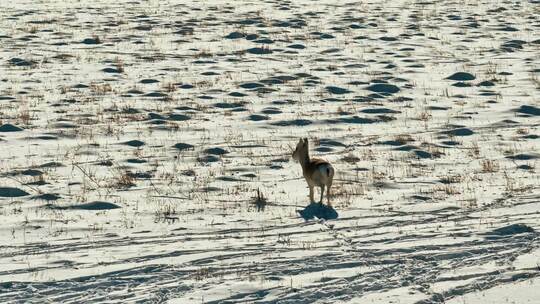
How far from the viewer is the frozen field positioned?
9.40 m

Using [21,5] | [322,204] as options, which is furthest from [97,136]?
[21,5]

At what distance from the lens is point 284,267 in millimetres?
9633

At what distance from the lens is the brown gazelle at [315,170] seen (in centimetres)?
1162

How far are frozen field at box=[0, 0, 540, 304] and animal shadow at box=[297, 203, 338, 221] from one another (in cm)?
3

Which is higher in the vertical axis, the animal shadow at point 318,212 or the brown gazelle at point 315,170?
the brown gazelle at point 315,170

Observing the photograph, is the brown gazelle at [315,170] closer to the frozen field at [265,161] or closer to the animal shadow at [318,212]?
the animal shadow at [318,212]

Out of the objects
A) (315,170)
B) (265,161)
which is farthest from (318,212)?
(265,161)

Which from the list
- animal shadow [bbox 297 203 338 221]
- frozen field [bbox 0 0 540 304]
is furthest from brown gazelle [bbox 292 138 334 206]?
frozen field [bbox 0 0 540 304]

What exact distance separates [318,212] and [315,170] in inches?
20.8

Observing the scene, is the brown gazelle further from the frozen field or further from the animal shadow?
the frozen field

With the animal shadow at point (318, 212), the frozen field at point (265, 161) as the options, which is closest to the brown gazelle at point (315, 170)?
the animal shadow at point (318, 212)

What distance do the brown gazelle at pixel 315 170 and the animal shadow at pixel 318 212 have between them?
0.27 ft

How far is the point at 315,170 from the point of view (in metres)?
11.8

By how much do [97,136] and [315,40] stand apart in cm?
1189
